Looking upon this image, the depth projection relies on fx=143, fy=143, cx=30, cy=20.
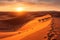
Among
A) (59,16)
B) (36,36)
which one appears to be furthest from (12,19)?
(59,16)

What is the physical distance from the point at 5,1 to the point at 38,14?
424mm

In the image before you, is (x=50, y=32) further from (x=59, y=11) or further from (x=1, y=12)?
(x=1, y=12)

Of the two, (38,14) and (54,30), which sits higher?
(38,14)

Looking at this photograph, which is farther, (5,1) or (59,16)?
(5,1)

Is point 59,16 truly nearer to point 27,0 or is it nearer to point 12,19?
point 12,19

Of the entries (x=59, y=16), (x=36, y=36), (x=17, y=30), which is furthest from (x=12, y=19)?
(x=59, y=16)

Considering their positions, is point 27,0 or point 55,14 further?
point 27,0

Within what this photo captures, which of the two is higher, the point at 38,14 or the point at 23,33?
the point at 38,14

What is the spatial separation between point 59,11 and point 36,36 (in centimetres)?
22

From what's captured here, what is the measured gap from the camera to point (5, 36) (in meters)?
0.90

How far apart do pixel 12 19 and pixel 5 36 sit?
0.38ft

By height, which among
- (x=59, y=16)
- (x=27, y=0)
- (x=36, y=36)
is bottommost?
(x=36, y=36)

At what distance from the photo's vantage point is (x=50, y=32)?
0.90 m

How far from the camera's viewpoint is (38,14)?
3.03 feet
